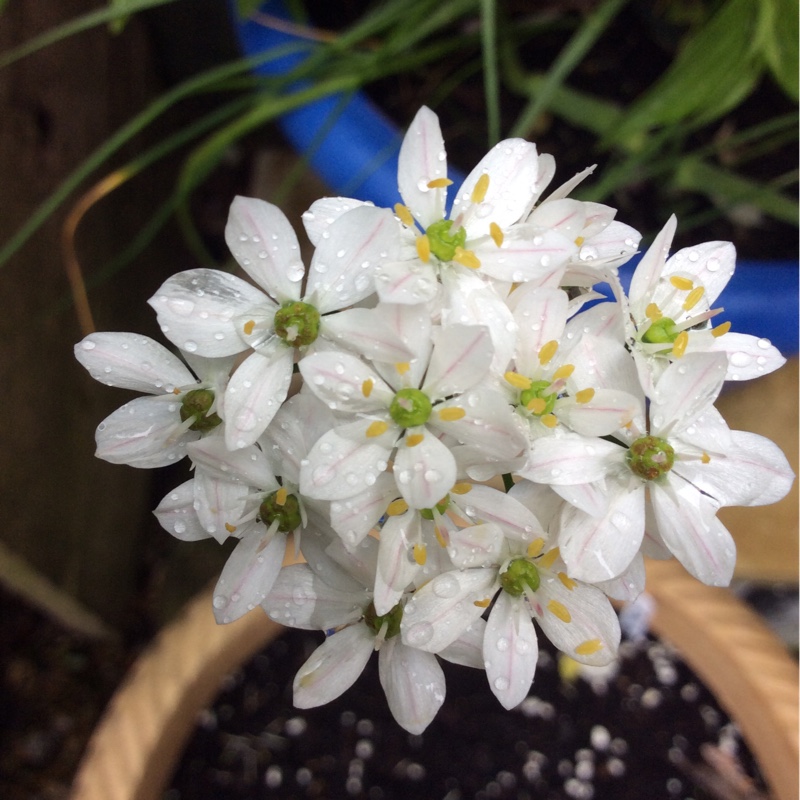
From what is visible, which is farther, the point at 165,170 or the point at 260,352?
the point at 165,170

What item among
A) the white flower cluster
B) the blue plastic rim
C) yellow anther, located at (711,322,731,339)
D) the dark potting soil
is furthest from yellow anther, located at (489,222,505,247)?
the dark potting soil

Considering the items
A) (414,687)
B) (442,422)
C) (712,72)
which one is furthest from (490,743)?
(712,72)

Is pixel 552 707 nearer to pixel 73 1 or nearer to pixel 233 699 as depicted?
pixel 233 699

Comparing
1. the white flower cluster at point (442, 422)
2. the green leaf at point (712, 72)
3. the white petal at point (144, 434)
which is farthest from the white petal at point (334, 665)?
the green leaf at point (712, 72)

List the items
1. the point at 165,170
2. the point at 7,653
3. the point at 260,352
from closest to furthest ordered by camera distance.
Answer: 1. the point at 260,352
2. the point at 7,653
3. the point at 165,170

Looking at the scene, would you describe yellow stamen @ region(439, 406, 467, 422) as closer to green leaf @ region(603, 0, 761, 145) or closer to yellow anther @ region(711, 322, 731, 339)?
yellow anther @ region(711, 322, 731, 339)

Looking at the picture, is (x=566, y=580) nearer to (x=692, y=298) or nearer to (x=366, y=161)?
(x=692, y=298)

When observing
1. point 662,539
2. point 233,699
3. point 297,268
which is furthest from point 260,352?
point 233,699
